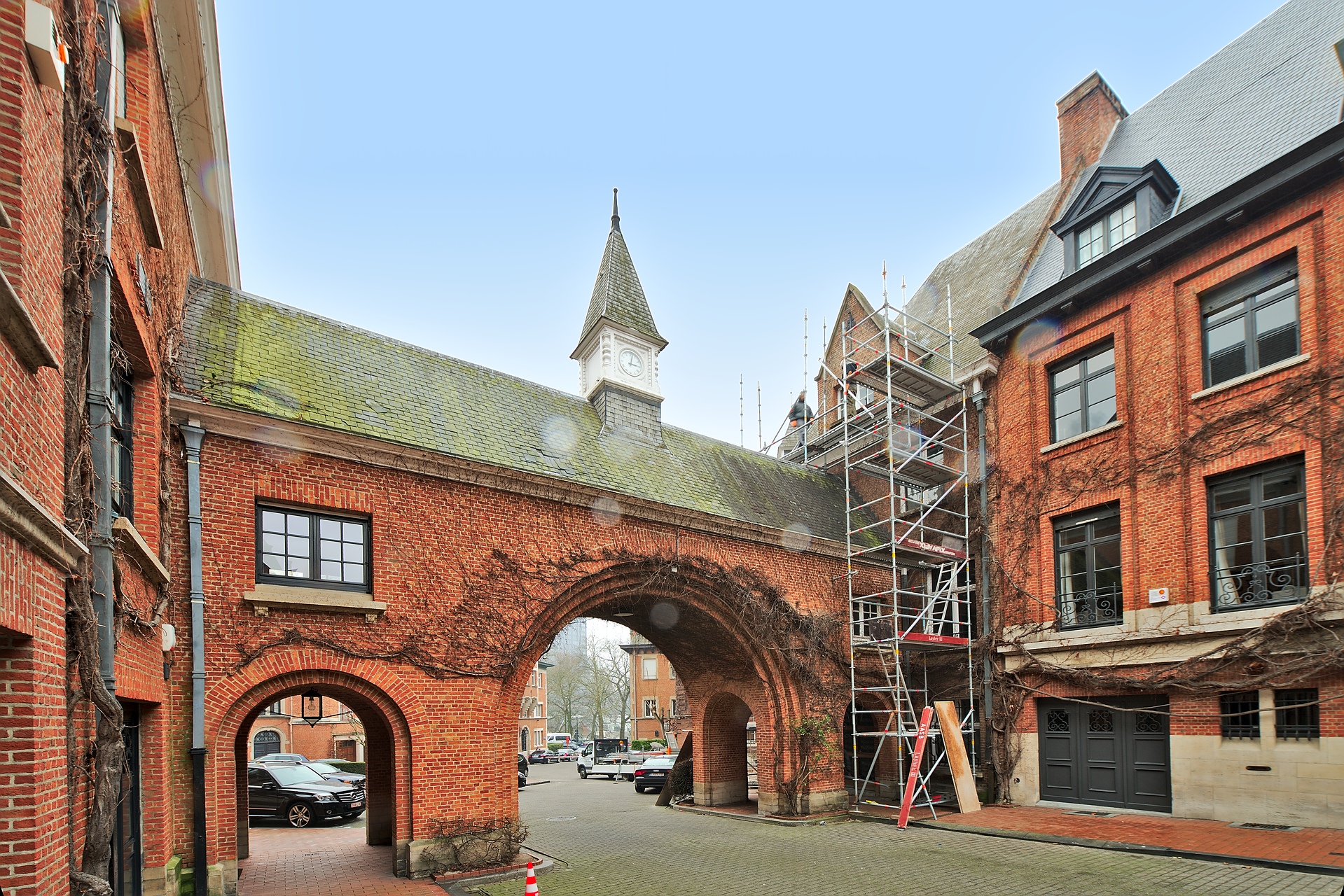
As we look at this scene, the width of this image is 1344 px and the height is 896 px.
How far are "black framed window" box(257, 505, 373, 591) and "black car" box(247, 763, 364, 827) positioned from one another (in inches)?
351

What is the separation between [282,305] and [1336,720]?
55.3 ft

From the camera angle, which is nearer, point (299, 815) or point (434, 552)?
point (434, 552)

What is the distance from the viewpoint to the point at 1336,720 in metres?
11.4

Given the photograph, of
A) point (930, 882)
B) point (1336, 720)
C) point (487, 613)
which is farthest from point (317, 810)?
point (1336, 720)

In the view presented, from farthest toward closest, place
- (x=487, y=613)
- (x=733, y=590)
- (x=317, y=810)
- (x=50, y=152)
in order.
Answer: (x=317, y=810) → (x=733, y=590) → (x=487, y=613) → (x=50, y=152)

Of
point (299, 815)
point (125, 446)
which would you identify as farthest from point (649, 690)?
point (125, 446)

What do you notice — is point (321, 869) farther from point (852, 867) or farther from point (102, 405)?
point (102, 405)

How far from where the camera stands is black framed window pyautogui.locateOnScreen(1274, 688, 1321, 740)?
11711mm

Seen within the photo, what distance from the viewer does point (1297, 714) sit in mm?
11961

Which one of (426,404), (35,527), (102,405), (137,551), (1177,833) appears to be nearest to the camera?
(35,527)

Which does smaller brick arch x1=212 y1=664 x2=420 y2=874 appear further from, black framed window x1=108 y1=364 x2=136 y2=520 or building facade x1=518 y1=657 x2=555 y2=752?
building facade x1=518 y1=657 x2=555 y2=752

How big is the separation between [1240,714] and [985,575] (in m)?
5.22

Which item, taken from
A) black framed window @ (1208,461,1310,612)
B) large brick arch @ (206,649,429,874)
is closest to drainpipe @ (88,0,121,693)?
large brick arch @ (206,649,429,874)

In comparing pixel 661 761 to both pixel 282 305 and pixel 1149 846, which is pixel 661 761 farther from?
pixel 282 305
